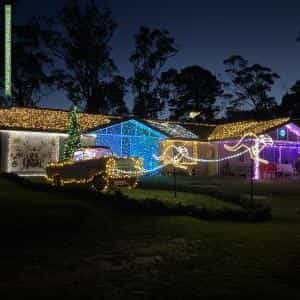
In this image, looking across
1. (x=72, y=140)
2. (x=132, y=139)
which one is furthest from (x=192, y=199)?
(x=132, y=139)

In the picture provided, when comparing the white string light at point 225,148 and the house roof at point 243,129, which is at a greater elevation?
the house roof at point 243,129

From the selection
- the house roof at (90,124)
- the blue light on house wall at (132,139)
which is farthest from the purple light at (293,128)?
the blue light on house wall at (132,139)

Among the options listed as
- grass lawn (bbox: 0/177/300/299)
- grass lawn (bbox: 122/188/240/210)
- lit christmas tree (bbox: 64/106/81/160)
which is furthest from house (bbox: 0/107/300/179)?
grass lawn (bbox: 0/177/300/299)

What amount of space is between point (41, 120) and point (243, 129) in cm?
1398

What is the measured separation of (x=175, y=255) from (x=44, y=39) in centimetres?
4485

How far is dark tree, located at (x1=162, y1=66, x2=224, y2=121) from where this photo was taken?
57.8 m

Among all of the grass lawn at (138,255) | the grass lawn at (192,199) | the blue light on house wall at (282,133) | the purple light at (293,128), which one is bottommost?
the grass lawn at (138,255)

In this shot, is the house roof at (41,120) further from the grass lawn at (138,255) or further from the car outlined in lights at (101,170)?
the grass lawn at (138,255)

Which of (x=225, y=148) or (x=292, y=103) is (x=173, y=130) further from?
(x=292, y=103)

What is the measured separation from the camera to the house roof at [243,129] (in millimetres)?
33969

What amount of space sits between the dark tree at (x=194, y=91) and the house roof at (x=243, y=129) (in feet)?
64.1

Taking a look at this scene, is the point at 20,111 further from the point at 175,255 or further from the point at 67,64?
the point at 175,255

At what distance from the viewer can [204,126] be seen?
41.3 metres

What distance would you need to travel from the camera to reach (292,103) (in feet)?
189
